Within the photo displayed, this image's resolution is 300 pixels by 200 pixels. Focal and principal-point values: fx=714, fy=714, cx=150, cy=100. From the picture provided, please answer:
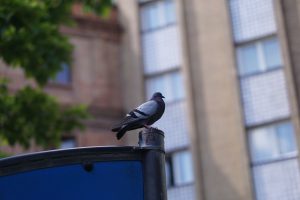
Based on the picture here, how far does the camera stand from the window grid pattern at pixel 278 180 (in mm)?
21688

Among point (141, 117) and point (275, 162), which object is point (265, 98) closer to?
point (275, 162)

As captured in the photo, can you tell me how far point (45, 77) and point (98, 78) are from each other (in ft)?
44.5

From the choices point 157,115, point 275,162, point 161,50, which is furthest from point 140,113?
point 161,50

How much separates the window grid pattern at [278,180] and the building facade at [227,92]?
1.2 inches

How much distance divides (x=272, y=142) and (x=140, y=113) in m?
18.4

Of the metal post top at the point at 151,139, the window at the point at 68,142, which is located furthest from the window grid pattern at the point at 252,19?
the metal post top at the point at 151,139

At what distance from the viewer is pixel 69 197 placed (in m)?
4.13

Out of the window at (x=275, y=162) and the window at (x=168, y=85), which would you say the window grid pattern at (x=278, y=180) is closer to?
the window at (x=275, y=162)

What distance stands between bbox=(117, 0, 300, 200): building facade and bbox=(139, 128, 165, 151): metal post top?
59.6ft

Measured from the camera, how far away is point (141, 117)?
4.62 m

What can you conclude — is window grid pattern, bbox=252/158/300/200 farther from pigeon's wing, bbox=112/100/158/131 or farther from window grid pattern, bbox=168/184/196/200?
pigeon's wing, bbox=112/100/158/131

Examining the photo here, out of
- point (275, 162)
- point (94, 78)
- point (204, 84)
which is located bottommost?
point (275, 162)

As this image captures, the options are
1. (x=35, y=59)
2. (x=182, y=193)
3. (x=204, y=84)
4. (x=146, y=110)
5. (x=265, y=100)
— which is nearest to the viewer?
(x=146, y=110)

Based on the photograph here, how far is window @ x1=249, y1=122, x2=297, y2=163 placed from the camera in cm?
2227
